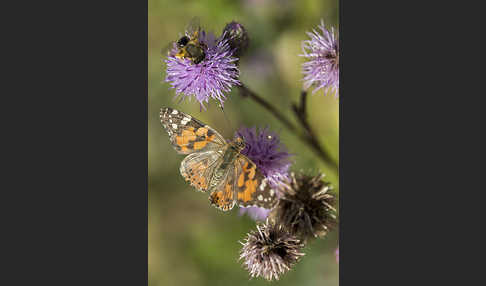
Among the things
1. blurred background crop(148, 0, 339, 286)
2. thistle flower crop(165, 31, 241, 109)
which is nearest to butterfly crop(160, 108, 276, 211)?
thistle flower crop(165, 31, 241, 109)

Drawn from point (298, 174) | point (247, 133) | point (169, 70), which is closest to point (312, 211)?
point (298, 174)

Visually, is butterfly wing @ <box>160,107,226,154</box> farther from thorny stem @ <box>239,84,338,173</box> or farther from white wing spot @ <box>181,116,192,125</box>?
thorny stem @ <box>239,84,338,173</box>

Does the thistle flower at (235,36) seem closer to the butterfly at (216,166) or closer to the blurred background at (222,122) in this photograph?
the butterfly at (216,166)

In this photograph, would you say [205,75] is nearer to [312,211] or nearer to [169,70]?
[169,70]

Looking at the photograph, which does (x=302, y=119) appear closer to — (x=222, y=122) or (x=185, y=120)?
(x=185, y=120)

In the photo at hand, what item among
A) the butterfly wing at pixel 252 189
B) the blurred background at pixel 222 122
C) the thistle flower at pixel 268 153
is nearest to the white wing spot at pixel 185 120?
the thistle flower at pixel 268 153

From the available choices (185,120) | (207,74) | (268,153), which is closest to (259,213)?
(268,153)
